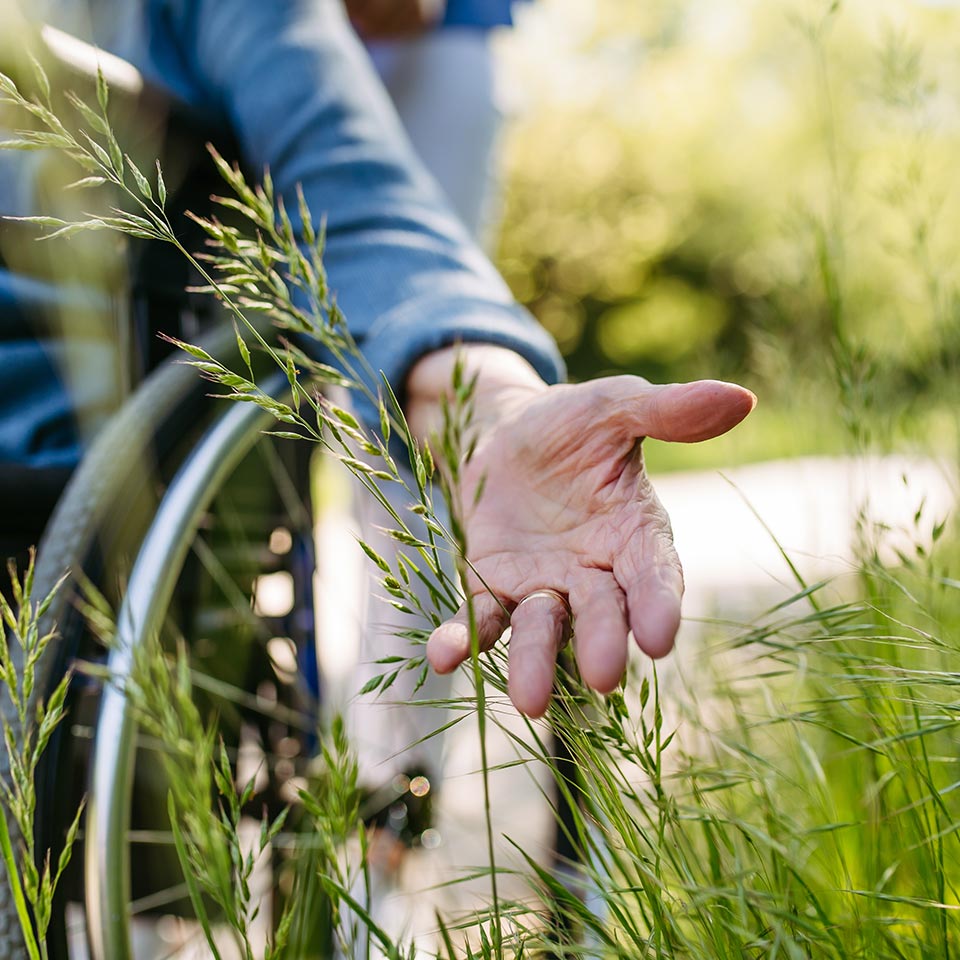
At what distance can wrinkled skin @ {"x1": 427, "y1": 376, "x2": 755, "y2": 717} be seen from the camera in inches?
19.2

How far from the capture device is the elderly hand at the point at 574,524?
489 millimetres

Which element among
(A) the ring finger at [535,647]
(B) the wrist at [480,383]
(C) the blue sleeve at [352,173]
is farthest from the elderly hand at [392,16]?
(A) the ring finger at [535,647]

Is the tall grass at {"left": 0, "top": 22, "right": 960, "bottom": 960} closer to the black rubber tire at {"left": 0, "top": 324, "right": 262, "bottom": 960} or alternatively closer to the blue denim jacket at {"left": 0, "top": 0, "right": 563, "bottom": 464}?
the black rubber tire at {"left": 0, "top": 324, "right": 262, "bottom": 960}

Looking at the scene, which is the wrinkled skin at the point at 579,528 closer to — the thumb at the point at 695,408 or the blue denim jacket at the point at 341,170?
the thumb at the point at 695,408

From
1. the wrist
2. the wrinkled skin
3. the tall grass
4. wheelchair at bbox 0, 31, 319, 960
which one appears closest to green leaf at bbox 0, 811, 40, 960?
the tall grass

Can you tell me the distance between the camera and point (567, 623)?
569 mm

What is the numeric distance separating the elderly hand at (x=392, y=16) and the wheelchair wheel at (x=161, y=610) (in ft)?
2.64

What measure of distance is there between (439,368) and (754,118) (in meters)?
12.3

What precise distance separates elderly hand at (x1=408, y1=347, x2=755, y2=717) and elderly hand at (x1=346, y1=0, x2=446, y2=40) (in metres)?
1.02

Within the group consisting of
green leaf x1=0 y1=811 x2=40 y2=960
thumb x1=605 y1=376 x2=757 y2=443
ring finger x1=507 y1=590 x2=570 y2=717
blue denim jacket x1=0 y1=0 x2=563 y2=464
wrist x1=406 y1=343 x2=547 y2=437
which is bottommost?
green leaf x1=0 y1=811 x2=40 y2=960

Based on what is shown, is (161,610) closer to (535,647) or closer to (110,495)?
(110,495)

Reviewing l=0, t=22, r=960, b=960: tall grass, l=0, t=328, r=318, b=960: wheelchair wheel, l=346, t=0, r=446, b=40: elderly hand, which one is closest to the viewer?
l=0, t=22, r=960, b=960: tall grass

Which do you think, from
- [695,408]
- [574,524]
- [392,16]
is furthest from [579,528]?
[392,16]

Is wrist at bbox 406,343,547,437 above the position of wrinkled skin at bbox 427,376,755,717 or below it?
above
